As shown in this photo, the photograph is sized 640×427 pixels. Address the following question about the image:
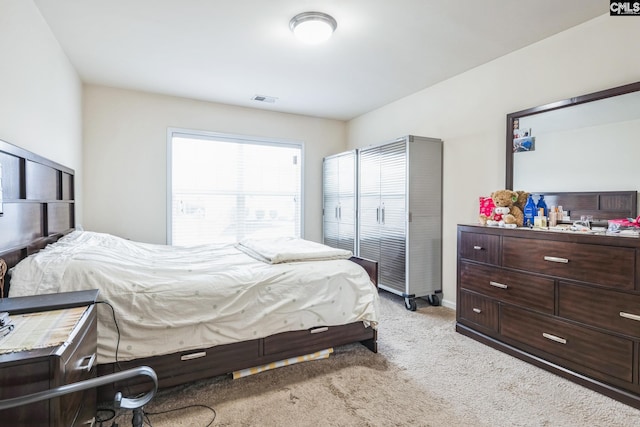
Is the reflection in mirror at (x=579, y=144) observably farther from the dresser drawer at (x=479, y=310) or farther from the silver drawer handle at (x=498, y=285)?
the dresser drawer at (x=479, y=310)

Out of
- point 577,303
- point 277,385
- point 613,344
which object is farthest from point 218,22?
point 613,344

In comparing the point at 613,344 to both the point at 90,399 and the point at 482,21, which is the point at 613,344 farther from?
the point at 90,399

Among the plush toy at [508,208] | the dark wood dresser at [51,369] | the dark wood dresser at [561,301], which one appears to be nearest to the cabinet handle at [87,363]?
the dark wood dresser at [51,369]

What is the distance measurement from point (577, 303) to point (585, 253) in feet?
1.07

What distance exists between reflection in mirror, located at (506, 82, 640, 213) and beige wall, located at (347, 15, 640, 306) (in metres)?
0.10

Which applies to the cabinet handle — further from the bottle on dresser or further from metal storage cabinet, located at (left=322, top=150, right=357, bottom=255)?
metal storage cabinet, located at (left=322, top=150, right=357, bottom=255)

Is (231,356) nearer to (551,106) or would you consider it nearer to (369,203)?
(369,203)

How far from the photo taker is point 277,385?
1992 mm

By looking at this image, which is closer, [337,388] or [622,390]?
[622,390]

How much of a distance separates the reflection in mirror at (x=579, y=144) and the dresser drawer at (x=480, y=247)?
0.63 metres

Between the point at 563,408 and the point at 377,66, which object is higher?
the point at 377,66

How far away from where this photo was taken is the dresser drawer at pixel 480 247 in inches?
98.6

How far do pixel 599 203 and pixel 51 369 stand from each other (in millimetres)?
3193

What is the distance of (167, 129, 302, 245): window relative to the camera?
13.8 ft
